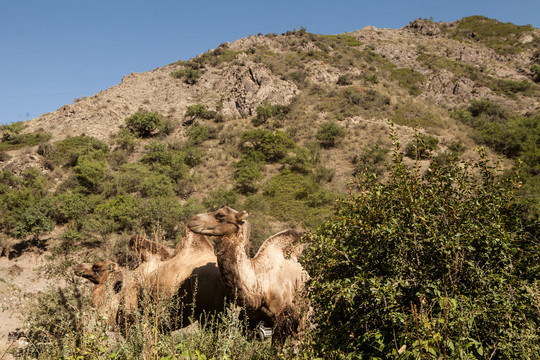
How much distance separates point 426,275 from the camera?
2650 mm

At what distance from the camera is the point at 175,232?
15.4 metres

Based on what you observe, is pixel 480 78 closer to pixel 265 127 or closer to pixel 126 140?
pixel 265 127

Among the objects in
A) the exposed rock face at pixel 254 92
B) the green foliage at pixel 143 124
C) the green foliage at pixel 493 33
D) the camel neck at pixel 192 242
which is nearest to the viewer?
the camel neck at pixel 192 242

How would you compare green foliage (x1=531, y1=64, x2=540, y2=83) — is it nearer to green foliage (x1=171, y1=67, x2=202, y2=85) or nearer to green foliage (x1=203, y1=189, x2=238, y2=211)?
green foliage (x1=171, y1=67, x2=202, y2=85)

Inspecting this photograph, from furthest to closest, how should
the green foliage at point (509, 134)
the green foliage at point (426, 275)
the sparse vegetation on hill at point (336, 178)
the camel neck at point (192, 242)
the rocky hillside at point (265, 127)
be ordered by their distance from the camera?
1. the green foliage at point (509, 134)
2. the rocky hillside at point (265, 127)
3. the camel neck at point (192, 242)
4. the sparse vegetation on hill at point (336, 178)
5. the green foliage at point (426, 275)

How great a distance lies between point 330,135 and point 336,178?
606 cm

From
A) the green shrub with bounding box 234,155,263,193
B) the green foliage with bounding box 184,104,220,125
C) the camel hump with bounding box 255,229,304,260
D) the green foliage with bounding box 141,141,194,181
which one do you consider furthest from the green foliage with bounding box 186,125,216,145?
the camel hump with bounding box 255,229,304,260

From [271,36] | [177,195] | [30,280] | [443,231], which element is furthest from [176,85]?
[443,231]

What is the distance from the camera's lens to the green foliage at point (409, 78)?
44247 millimetres

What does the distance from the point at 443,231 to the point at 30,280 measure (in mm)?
15081

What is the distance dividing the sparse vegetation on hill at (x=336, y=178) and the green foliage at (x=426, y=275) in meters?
0.02

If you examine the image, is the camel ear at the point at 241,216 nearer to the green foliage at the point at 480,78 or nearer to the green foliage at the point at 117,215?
the green foliage at the point at 117,215

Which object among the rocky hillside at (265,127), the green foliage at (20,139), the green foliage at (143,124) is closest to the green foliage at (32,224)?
the rocky hillside at (265,127)

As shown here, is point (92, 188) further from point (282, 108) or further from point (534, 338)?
point (534, 338)
